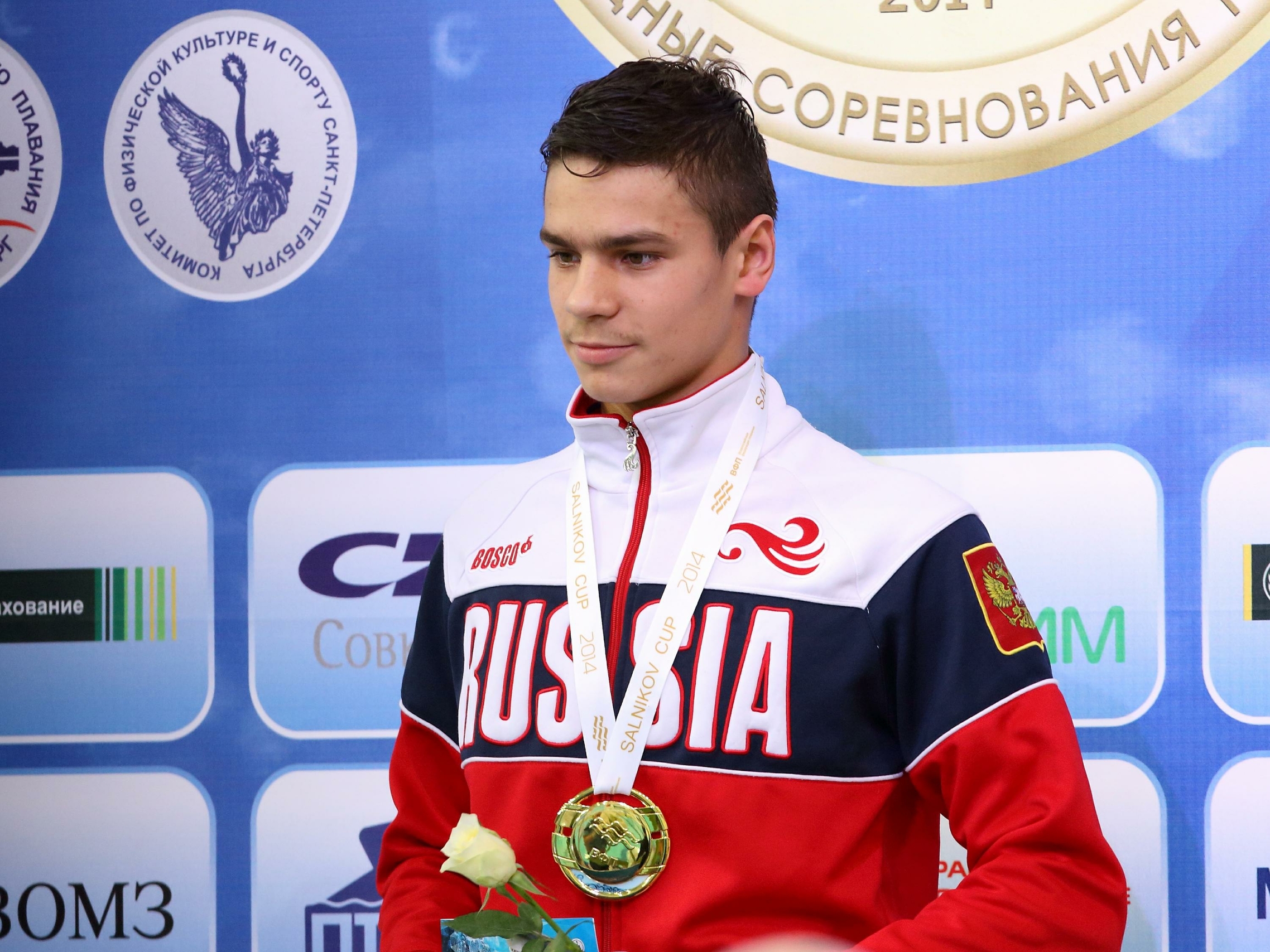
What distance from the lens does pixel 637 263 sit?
4.27 ft

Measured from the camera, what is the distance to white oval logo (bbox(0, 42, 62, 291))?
2.12m

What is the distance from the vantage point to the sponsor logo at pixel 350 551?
6.67 ft

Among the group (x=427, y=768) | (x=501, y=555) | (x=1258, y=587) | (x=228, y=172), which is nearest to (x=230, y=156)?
(x=228, y=172)

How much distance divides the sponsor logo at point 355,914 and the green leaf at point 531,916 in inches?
39.0

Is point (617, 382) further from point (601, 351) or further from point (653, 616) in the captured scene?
point (653, 616)

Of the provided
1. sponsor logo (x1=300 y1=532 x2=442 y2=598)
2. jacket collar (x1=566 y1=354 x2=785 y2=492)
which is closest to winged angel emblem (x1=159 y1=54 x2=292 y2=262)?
sponsor logo (x1=300 y1=532 x2=442 y2=598)

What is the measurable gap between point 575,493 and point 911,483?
0.37 meters

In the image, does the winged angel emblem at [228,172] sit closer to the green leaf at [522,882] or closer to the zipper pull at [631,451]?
the zipper pull at [631,451]

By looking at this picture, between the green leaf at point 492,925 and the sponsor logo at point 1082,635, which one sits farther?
the sponsor logo at point 1082,635

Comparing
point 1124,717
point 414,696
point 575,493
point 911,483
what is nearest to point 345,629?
point 414,696

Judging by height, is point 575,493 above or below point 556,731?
above

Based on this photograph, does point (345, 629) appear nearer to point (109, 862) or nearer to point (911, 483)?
point (109, 862)

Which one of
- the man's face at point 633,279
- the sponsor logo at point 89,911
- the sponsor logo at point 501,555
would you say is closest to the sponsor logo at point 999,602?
the man's face at point 633,279

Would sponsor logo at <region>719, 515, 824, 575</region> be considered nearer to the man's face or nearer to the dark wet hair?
the man's face
